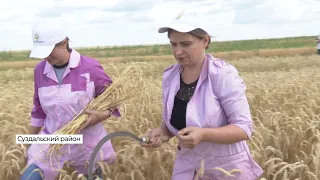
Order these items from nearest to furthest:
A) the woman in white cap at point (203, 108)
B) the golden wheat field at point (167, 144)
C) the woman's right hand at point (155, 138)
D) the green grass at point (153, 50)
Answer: the woman in white cap at point (203, 108), the woman's right hand at point (155, 138), the golden wheat field at point (167, 144), the green grass at point (153, 50)

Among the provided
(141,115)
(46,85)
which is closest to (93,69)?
(46,85)

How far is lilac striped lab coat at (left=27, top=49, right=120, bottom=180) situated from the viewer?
114 inches

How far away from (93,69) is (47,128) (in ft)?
1.73

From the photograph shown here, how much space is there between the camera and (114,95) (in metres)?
2.96

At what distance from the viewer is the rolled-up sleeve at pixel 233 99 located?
2248mm

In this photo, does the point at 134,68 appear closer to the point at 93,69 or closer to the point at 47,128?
the point at 93,69

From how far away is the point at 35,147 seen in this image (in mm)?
2900

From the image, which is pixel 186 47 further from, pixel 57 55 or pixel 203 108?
pixel 57 55

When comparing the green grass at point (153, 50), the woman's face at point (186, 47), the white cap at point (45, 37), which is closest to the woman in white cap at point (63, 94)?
the white cap at point (45, 37)

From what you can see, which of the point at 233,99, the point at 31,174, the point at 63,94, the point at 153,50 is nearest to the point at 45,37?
the point at 63,94

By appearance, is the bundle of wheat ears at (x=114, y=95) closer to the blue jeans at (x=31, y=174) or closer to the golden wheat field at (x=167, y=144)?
the blue jeans at (x=31, y=174)

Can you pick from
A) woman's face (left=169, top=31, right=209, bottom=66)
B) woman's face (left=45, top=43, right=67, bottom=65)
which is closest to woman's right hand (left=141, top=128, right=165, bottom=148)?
woman's face (left=169, top=31, right=209, bottom=66)

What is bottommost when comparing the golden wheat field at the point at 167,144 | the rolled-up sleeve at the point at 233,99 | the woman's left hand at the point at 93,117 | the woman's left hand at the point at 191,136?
the golden wheat field at the point at 167,144

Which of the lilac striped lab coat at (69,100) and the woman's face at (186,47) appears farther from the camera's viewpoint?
the lilac striped lab coat at (69,100)
